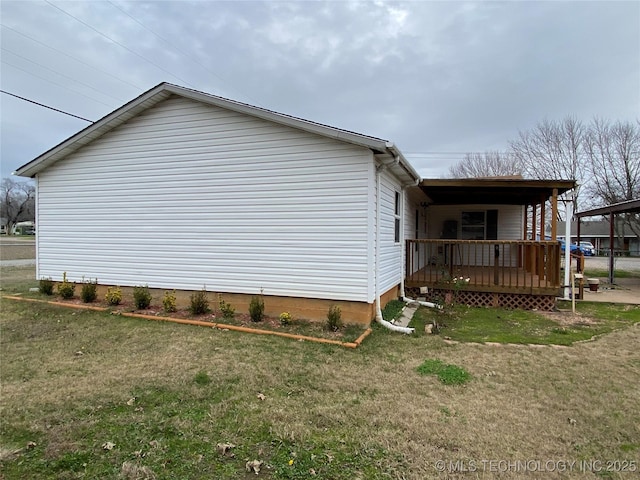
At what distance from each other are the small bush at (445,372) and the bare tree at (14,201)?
95.7 meters

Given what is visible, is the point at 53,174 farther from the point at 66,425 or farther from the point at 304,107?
the point at 304,107

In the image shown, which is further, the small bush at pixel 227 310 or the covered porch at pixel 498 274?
the covered porch at pixel 498 274

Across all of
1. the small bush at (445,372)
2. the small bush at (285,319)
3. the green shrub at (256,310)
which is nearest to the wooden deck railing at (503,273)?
the small bush at (285,319)

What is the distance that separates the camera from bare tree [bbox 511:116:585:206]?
25375mm

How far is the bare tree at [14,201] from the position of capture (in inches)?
3066

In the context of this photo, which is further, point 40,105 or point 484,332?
point 40,105

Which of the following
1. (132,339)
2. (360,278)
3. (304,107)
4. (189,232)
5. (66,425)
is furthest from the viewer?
(304,107)

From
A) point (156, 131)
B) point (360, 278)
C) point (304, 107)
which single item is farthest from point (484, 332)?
point (304, 107)

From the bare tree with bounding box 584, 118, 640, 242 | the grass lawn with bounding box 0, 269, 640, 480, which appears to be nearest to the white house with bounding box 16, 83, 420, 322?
the grass lawn with bounding box 0, 269, 640, 480

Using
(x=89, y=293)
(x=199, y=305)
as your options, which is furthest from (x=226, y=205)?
(x=89, y=293)

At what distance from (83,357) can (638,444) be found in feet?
19.6

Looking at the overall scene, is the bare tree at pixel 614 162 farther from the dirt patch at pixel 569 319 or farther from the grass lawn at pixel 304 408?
the grass lawn at pixel 304 408

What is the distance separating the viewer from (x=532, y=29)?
35.1 feet

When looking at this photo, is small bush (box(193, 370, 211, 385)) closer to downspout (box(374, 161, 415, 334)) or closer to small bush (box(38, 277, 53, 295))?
downspout (box(374, 161, 415, 334))
